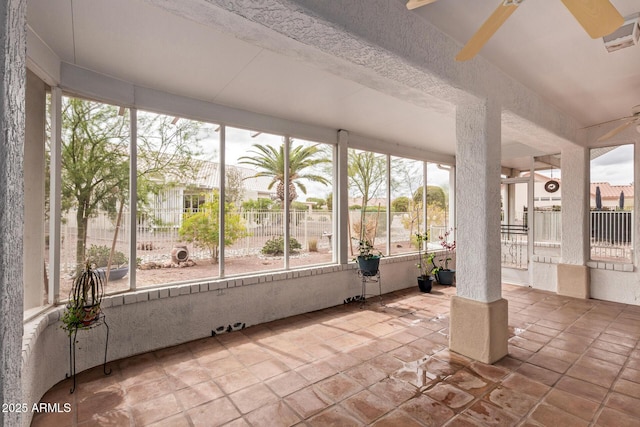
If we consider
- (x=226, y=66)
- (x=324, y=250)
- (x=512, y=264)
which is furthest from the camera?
(x=512, y=264)

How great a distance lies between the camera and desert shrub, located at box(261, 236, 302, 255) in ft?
13.1

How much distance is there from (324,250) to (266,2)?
3.54 metres

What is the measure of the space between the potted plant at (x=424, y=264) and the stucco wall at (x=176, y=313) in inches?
46.1

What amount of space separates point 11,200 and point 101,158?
2.24 meters

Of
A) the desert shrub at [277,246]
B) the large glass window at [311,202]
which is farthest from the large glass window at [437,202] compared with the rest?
the desert shrub at [277,246]

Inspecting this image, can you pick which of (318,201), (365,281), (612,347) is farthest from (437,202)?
(612,347)

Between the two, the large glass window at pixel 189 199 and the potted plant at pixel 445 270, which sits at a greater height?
the large glass window at pixel 189 199

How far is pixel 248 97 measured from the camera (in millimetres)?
3275

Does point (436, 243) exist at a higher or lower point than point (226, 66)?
lower

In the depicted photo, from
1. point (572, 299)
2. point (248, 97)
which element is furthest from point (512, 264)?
point (248, 97)

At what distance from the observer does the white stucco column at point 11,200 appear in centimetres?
90

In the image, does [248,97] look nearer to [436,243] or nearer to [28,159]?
[28,159]

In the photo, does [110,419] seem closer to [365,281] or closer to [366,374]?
[366,374]

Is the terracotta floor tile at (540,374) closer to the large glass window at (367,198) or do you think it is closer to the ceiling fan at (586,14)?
the ceiling fan at (586,14)
